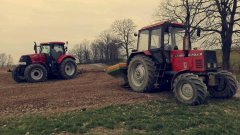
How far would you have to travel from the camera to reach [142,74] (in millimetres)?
13141

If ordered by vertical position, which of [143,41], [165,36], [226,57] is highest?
[165,36]

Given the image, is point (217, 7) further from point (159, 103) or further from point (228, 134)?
point (228, 134)

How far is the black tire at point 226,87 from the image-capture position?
A: 1141 cm

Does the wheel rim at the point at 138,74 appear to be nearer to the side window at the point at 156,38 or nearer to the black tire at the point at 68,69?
the side window at the point at 156,38

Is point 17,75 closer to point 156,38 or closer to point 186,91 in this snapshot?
point 156,38

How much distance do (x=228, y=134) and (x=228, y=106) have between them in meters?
3.56

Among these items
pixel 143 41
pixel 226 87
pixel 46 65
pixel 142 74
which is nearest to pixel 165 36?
pixel 143 41

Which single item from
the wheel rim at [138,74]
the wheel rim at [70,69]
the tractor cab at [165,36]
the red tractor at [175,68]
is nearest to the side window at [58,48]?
the wheel rim at [70,69]

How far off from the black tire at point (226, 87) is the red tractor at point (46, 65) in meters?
11.9

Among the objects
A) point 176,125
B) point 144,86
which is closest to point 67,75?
point 144,86

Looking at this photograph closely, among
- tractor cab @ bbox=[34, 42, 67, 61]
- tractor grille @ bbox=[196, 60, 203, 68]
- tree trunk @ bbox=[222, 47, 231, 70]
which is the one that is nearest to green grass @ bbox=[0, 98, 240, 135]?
tractor grille @ bbox=[196, 60, 203, 68]

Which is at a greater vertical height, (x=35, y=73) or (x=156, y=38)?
(x=156, y=38)

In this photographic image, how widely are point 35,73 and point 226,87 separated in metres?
12.7

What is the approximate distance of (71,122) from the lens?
8086 mm
